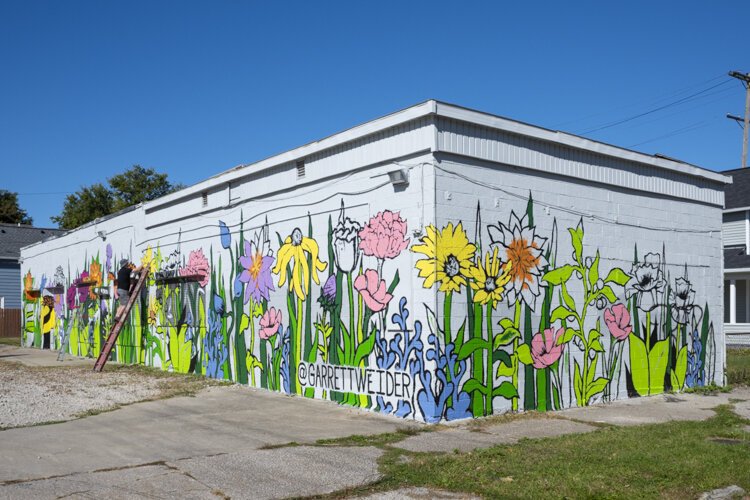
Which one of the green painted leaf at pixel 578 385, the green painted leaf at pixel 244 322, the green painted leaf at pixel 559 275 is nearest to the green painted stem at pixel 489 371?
the green painted leaf at pixel 559 275

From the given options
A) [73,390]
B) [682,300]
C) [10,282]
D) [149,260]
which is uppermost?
[149,260]

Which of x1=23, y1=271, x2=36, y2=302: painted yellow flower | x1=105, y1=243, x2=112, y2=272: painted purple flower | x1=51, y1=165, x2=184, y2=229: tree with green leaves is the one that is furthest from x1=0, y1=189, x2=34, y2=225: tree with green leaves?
x1=105, y1=243, x2=112, y2=272: painted purple flower

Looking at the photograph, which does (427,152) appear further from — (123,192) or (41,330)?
(123,192)

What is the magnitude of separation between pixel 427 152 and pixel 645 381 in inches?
257

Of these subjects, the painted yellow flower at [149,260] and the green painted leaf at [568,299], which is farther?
the painted yellow flower at [149,260]

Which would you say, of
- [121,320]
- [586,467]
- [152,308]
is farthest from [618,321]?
[121,320]

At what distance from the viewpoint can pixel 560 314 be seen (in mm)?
12039

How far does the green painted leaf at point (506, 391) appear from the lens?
430 inches

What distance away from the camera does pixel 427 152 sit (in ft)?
34.2

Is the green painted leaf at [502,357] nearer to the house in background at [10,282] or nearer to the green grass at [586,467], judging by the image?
the green grass at [586,467]

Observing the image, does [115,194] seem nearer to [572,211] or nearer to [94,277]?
[94,277]

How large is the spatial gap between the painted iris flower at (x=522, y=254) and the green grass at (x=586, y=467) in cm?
277

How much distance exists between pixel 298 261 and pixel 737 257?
21396mm

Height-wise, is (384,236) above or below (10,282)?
above
